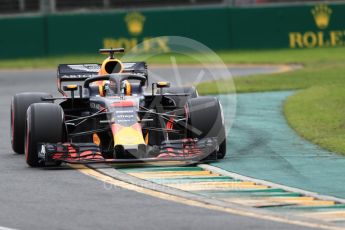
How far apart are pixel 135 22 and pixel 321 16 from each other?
6.56m

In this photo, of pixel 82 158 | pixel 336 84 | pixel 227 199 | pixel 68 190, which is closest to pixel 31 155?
pixel 82 158

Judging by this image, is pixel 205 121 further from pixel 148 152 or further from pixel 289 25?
pixel 289 25

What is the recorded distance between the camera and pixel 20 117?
1641cm

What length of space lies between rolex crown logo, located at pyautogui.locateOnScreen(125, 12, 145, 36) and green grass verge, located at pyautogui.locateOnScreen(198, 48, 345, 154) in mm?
3908

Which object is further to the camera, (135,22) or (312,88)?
(135,22)

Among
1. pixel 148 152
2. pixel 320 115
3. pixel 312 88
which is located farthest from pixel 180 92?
pixel 312 88

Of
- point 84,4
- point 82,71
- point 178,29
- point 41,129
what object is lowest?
point 41,129

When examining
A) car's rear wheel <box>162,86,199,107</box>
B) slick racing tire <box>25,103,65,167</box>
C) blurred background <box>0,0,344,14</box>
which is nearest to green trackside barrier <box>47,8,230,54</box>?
blurred background <box>0,0,344,14</box>

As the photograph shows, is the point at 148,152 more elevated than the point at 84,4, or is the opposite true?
the point at 84,4

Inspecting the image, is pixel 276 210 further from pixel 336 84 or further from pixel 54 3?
pixel 54 3

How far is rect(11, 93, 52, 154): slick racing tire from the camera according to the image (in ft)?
53.8

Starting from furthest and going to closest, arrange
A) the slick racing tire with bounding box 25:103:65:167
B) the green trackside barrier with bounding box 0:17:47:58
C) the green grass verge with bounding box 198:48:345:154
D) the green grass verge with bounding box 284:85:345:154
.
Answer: the green trackside barrier with bounding box 0:17:47:58 < the green grass verge with bounding box 198:48:345:154 < the green grass verge with bounding box 284:85:345:154 < the slick racing tire with bounding box 25:103:65:167

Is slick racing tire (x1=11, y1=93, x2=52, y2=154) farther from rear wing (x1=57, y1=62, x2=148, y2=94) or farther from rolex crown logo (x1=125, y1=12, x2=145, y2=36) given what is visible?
rolex crown logo (x1=125, y1=12, x2=145, y2=36)

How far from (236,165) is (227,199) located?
2.69m
